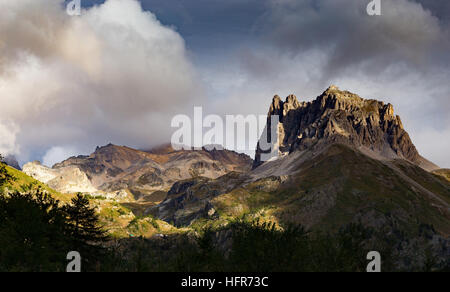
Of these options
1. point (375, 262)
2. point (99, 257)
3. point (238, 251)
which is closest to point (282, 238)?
point (238, 251)

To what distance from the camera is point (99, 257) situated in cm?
7138
